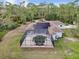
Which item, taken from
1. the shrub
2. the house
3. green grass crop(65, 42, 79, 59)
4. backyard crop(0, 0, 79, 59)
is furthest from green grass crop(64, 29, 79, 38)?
the shrub

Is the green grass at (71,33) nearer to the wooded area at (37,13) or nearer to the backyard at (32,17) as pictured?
the backyard at (32,17)

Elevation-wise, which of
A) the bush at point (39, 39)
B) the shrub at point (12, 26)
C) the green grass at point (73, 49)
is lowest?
the green grass at point (73, 49)

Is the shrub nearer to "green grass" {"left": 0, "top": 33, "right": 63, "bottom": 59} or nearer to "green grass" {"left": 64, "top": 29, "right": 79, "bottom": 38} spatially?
"green grass" {"left": 0, "top": 33, "right": 63, "bottom": 59}

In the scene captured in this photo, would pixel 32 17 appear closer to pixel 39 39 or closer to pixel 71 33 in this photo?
pixel 39 39

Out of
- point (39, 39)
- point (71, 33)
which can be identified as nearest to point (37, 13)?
point (39, 39)

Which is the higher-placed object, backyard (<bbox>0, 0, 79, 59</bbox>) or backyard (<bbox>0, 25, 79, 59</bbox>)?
backyard (<bbox>0, 0, 79, 59</bbox>)

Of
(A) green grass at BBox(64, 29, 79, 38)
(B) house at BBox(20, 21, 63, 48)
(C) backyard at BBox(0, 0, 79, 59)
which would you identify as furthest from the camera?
(A) green grass at BBox(64, 29, 79, 38)

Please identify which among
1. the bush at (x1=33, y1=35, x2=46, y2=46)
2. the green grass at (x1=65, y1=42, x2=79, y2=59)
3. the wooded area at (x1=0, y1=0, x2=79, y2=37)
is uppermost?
the wooded area at (x1=0, y1=0, x2=79, y2=37)

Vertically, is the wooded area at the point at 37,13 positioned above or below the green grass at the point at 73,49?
above

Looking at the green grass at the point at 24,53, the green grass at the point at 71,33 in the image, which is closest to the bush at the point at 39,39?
the green grass at the point at 24,53
